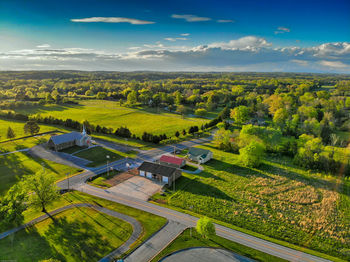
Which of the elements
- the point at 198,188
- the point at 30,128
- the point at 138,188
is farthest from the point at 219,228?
the point at 30,128

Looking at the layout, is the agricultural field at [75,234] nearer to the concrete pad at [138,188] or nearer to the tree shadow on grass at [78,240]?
the tree shadow on grass at [78,240]

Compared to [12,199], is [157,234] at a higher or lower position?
lower

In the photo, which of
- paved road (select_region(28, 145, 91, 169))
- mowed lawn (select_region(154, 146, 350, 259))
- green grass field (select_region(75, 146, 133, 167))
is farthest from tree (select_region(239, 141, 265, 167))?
paved road (select_region(28, 145, 91, 169))

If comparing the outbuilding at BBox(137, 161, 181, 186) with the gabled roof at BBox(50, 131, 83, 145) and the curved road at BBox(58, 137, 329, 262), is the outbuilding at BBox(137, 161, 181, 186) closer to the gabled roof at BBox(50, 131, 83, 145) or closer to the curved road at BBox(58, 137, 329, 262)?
the curved road at BBox(58, 137, 329, 262)

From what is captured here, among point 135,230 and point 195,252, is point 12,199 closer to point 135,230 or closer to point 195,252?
point 135,230

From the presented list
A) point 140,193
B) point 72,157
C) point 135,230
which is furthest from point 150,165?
point 72,157

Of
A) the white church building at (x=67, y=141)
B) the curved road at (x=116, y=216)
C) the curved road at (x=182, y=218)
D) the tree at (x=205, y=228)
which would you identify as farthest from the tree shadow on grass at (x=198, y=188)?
the white church building at (x=67, y=141)
